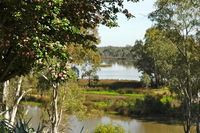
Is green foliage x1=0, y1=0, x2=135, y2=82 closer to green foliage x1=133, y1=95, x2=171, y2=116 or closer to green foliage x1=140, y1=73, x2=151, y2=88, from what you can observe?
green foliage x1=133, y1=95, x2=171, y2=116

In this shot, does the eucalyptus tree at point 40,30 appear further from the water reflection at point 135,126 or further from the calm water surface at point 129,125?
the water reflection at point 135,126

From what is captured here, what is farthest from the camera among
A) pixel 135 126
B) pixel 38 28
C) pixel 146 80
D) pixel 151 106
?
pixel 146 80

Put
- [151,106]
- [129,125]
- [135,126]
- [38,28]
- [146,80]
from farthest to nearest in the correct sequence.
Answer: [146,80]
[151,106]
[129,125]
[135,126]
[38,28]

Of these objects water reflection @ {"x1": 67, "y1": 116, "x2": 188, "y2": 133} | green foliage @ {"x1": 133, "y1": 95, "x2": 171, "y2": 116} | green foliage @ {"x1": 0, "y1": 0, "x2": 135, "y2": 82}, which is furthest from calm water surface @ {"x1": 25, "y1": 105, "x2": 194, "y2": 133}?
green foliage @ {"x1": 0, "y1": 0, "x2": 135, "y2": 82}

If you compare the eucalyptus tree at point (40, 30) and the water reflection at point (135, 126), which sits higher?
the eucalyptus tree at point (40, 30)

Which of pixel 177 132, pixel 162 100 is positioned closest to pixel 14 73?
pixel 177 132

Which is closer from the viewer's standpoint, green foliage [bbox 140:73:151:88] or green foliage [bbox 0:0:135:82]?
green foliage [bbox 0:0:135:82]

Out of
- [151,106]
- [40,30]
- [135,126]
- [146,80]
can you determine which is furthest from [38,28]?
[146,80]

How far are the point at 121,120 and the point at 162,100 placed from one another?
26.6 ft

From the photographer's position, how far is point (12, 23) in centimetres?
620

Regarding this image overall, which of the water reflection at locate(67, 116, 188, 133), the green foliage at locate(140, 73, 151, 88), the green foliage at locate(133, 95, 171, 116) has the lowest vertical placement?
the water reflection at locate(67, 116, 188, 133)

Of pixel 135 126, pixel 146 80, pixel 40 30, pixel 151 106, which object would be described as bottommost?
pixel 135 126

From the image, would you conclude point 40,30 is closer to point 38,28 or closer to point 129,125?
point 38,28

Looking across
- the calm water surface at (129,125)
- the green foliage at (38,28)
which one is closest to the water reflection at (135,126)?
the calm water surface at (129,125)
